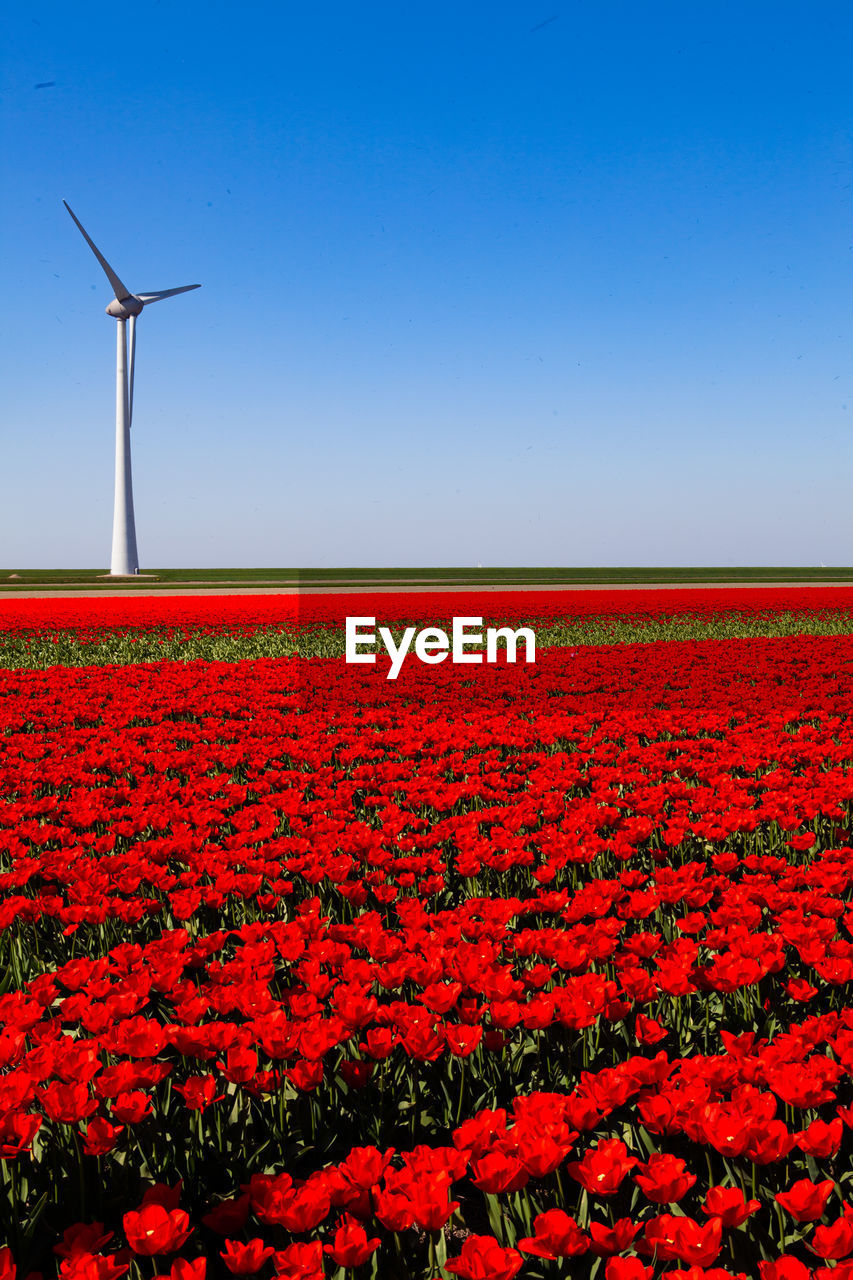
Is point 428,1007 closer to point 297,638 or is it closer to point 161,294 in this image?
point 297,638

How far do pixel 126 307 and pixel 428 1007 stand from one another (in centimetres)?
5794

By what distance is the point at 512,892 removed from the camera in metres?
5.38

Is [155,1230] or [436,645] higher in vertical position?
[436,645]

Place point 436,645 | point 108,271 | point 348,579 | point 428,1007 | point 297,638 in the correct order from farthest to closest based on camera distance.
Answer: point 348,579
point 108,271
point 297,638
point 436,645
point 428,1007

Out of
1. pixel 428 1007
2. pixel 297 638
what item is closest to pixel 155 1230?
pixel 428 1007

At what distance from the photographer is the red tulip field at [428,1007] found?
2.36 metres

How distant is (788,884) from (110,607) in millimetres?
28124

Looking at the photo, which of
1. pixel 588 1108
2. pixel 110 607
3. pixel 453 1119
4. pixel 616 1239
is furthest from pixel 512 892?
pixel 110 607

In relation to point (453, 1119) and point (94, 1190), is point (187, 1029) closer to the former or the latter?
point (94, 1190)

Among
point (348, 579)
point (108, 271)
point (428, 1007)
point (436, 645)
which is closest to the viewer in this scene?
point (428, 1007)

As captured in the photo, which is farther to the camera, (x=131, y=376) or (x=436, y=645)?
(x=131, y=376)

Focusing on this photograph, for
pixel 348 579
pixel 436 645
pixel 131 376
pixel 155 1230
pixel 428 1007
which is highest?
pixel 131 376

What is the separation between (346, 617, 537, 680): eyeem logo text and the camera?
15.7 meters

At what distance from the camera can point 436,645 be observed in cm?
2034
